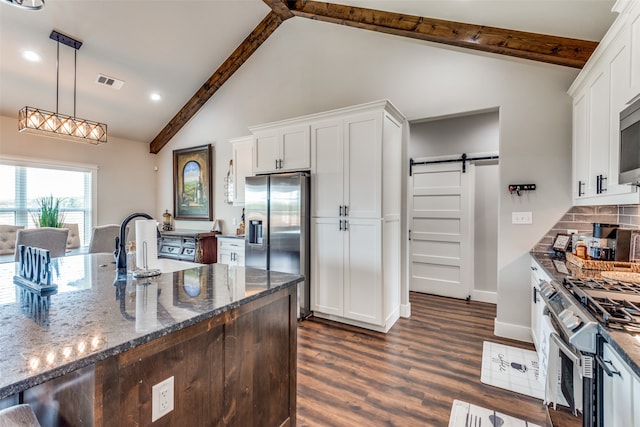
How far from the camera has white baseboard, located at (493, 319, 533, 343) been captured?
2951 millimetres

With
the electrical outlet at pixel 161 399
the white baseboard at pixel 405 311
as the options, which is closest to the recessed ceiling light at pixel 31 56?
the electrical outlet at pixel 161 399

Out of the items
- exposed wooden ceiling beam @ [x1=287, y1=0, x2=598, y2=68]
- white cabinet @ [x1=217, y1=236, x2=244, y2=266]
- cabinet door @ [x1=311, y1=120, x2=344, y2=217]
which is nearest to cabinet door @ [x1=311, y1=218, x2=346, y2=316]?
cabinet door @ [x1=311, y1=120, x2=344, y2=217]

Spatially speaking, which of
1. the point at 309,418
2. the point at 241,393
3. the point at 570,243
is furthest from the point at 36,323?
the point at 570,243

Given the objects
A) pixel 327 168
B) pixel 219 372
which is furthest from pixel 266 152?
pixel 219 372

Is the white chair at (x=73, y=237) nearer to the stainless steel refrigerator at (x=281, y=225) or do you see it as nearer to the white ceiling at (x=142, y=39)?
the white ceiling at (x=142, y=39)

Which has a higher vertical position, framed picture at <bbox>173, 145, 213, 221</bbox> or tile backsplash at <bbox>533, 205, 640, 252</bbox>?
framed picture at <bbox>173, 145, 213, 221</bbox>

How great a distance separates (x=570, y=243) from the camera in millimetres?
2633

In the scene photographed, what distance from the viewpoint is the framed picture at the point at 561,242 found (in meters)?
2.62

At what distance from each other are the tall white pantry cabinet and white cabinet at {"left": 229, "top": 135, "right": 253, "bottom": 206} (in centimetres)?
142

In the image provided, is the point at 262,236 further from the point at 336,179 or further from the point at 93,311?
the point at 93,311

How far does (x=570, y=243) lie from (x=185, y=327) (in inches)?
123

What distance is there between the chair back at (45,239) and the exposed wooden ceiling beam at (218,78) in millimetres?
2984

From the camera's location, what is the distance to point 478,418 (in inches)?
74.2

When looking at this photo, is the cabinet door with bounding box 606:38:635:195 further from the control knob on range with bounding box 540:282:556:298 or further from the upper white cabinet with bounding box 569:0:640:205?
the control knob on range with bounding box 540:282:556:298
